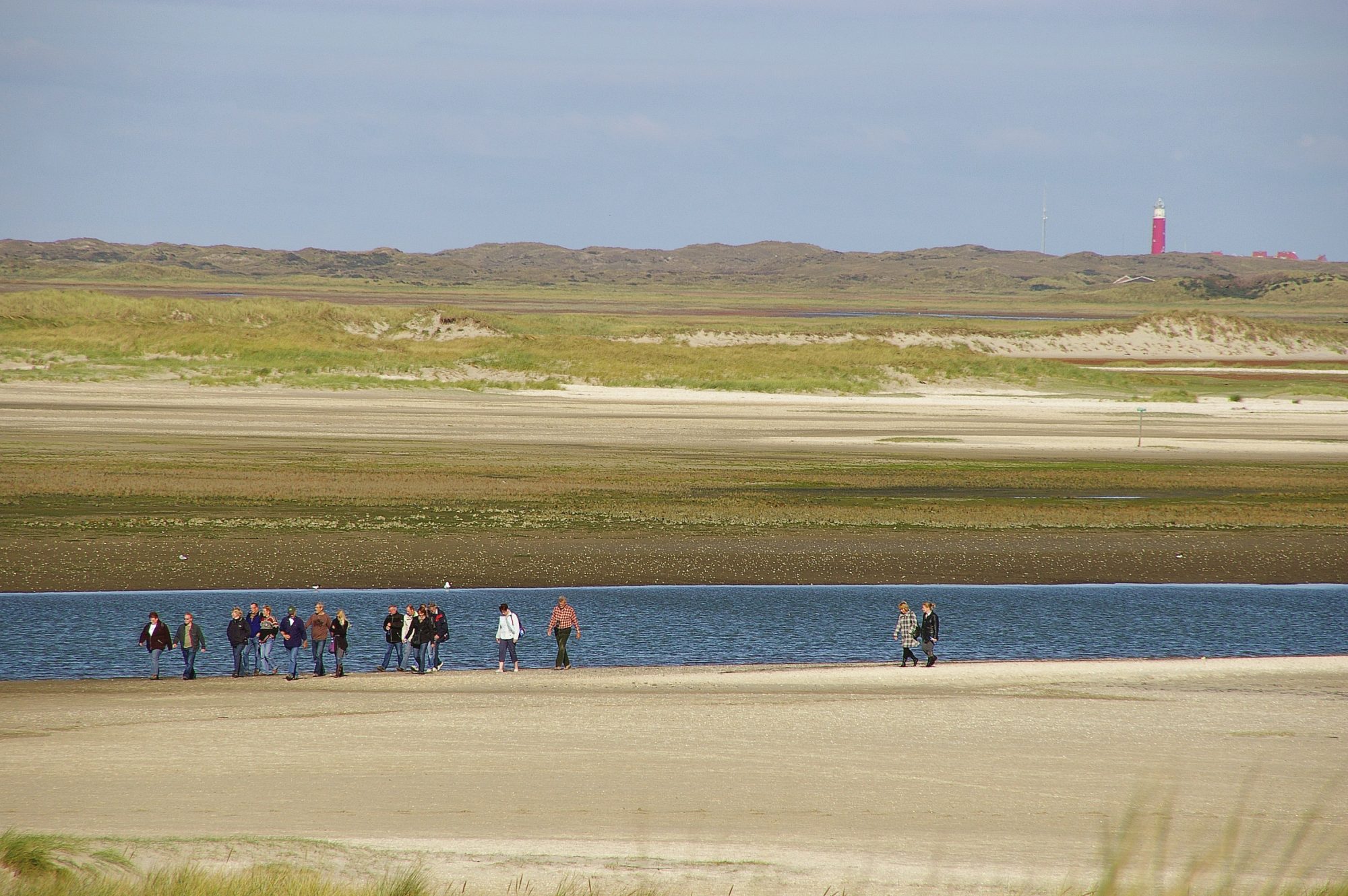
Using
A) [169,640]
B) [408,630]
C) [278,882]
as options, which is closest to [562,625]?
[408,630]

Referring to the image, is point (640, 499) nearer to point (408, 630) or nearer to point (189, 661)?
point (408, 630)

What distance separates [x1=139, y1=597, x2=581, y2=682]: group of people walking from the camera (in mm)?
20531

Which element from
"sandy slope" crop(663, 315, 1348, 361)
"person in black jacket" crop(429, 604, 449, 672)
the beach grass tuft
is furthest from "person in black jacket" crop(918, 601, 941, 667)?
"sandy slope" crop(663, 315, 1348, 361)

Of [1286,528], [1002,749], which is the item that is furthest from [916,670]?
[1286,528]

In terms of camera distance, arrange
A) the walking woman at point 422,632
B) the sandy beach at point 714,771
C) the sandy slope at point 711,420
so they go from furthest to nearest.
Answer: the sandy slope at point 711,420, the walking woman at point 422,632, the sandy beach at point 714,771

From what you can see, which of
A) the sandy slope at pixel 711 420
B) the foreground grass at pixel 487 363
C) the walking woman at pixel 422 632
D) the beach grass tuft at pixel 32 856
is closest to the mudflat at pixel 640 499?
the sandy slope at pixel 711 420

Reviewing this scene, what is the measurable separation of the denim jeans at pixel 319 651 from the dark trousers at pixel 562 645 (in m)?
3.72

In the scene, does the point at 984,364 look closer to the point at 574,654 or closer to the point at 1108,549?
the point at 1108,549

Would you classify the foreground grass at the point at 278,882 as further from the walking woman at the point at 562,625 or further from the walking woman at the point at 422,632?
the walking woman at the point at 562,625

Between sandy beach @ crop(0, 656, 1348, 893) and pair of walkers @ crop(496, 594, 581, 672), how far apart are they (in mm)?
589

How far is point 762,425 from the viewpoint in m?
58.9

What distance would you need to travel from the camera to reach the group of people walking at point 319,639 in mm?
20531

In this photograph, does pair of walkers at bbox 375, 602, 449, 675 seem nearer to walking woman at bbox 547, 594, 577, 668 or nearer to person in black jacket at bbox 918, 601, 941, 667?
walking woman at bbox 547, 594, 577, 668

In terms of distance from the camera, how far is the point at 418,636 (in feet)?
69.1
